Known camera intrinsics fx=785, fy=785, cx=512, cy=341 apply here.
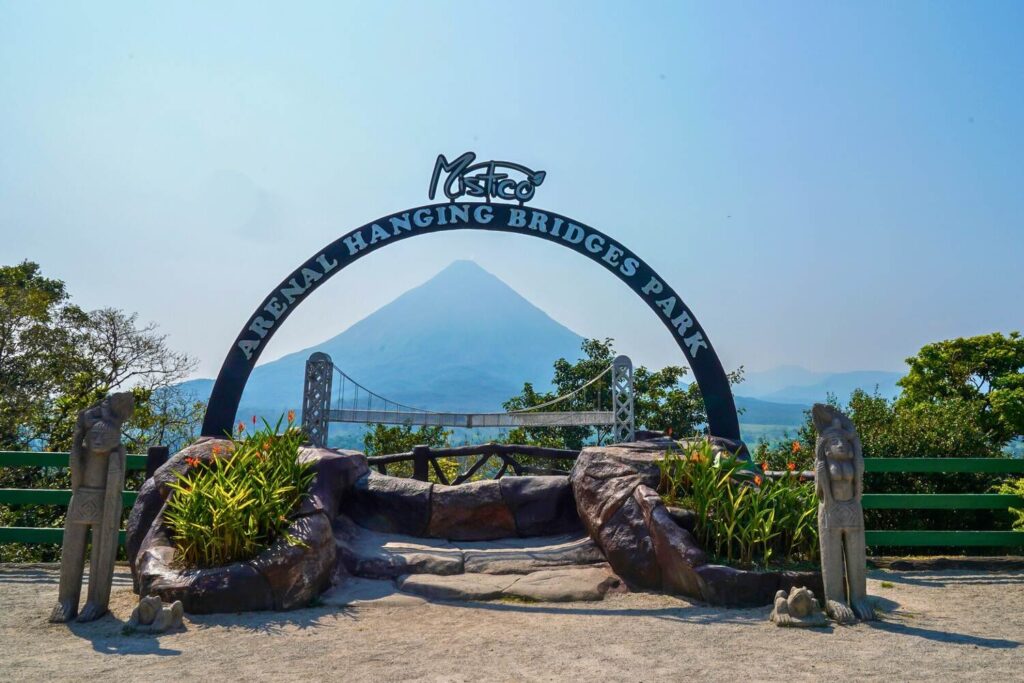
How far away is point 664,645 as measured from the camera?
4719 mm

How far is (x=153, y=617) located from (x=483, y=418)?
19033 mm

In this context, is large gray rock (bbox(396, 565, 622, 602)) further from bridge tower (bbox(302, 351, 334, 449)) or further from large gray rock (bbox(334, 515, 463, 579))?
bridge tower (bbox(302, 351, 334, 449))

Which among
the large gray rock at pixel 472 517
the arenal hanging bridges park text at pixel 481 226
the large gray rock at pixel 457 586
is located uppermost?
the arenal hanging bridges park text at pixel 481 226

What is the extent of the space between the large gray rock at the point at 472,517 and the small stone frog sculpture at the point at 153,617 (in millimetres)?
2941

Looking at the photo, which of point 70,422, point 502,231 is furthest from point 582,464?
point 70,422

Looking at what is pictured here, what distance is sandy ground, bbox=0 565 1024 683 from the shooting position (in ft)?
13.6

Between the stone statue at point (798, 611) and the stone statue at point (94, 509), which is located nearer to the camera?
the stone statue at point (798, 611)

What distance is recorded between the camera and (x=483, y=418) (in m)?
24.2

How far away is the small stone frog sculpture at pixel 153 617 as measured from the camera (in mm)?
5191

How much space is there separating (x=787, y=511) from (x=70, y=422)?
11796mm

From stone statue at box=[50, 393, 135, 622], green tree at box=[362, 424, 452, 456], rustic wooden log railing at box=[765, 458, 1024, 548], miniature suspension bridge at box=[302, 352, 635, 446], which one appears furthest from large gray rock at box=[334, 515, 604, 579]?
green tree at box=[362, 424, 452, 456]

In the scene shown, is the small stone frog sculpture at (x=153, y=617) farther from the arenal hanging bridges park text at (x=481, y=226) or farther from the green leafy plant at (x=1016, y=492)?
the green leafy plant at (x=1016, y=492)

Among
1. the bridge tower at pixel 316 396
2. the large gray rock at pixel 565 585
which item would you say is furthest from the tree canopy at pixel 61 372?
the large gray rock at pixel 565 585

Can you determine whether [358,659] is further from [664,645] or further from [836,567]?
[836,567]
